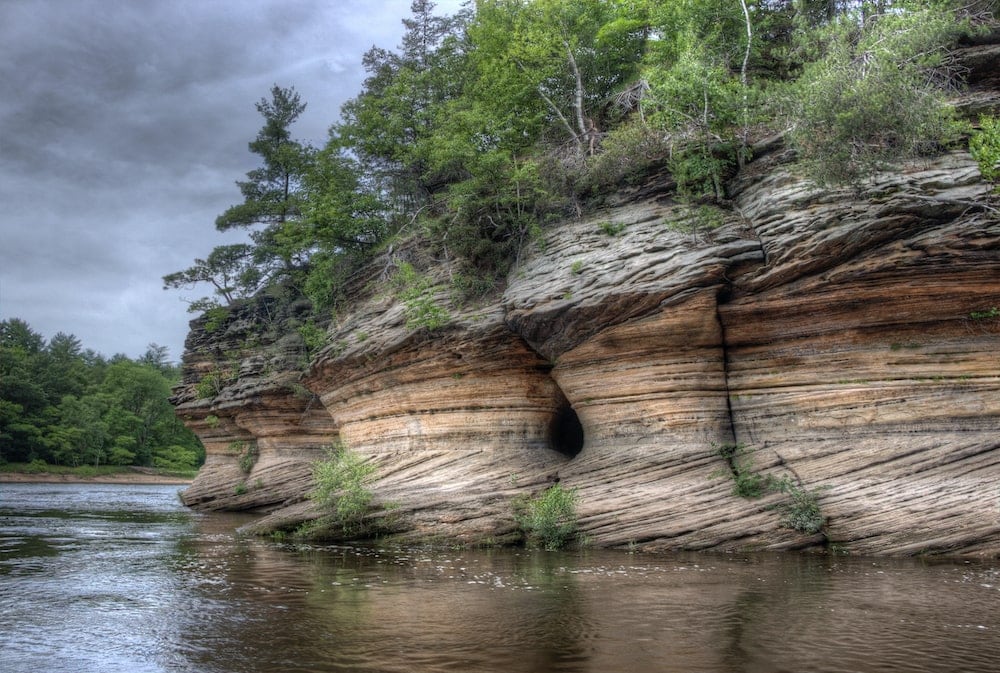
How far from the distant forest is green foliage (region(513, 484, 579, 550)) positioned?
4763cm

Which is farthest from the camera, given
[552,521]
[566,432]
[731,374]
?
[566,432]

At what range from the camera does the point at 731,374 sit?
58.2 ft

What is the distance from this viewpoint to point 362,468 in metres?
20.0

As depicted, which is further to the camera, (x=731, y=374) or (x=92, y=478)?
(x=92, y=478)

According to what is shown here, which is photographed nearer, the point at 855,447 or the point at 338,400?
the point at 855,447

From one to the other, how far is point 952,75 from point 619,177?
9.17 metres

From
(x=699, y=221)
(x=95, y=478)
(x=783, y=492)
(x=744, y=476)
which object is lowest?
(x=95, y=478)

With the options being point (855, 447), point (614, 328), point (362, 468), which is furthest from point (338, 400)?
point (855, 447)

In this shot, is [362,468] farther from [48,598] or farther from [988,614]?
[988,614]

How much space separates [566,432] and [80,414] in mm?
62109

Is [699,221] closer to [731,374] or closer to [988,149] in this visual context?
[731,374]

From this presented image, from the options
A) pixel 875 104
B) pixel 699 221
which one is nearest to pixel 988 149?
pixel 875 104

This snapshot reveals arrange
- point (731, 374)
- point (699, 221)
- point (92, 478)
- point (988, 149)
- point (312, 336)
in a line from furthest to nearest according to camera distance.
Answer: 1. point (92, 478)
2. point (312, 336)
3. point (699, 221)
4. point (731, 374)
5. point (988, 149)

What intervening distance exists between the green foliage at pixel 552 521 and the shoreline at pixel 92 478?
60.9m
